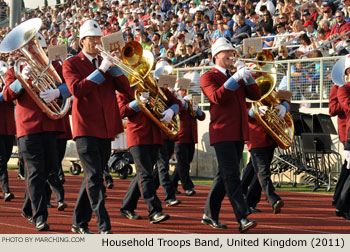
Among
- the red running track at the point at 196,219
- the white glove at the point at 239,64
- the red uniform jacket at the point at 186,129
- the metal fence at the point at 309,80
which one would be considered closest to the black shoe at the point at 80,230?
the red running track at the point at 196,219

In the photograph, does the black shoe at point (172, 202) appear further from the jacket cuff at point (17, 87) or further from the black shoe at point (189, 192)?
the jacket cuff at point (17, 87)

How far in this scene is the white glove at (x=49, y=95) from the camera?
7.64 m

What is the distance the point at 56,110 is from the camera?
7957 mm

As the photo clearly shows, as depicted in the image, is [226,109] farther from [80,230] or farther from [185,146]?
[185,146]

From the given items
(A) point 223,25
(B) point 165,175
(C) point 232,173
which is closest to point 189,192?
(B) point 165,175

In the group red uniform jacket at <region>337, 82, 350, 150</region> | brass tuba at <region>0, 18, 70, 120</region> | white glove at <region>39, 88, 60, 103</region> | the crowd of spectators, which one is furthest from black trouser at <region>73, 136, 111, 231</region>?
the crowd of spectators

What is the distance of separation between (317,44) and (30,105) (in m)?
8.28

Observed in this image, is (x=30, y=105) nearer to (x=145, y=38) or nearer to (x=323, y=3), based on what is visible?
(x=323, y=3)

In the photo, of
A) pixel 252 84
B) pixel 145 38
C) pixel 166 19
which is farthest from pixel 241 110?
pixel 166 19

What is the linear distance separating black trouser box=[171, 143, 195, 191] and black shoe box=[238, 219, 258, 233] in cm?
459

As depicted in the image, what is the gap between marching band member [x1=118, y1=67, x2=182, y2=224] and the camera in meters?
8.55

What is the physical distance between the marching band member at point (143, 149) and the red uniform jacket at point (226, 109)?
0.99m

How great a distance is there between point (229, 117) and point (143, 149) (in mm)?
1284

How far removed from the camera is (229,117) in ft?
25.8
